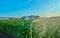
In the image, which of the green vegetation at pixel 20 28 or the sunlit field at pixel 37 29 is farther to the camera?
the green vegetation at pixel 20 28

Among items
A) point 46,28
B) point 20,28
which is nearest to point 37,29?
point 46,28

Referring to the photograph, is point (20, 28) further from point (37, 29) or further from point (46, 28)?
point (46, 28)

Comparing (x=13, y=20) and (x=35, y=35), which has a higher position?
(x=13, y=20)

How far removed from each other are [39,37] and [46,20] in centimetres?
72

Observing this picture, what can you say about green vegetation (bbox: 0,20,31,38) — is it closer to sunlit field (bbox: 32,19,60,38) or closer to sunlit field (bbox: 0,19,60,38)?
sunlit field (bbox: 0,19,60,38)

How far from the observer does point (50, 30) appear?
576 cm

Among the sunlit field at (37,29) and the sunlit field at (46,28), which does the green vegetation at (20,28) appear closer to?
the sunlit field at (37,29)

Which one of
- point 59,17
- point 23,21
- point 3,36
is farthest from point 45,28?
point 3,36

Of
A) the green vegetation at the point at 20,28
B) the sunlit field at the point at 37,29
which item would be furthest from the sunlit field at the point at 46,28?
the green vegetation at the point at 20,28

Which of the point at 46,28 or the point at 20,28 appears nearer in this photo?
the point at 46,28

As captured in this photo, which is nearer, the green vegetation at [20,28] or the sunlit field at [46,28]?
the sunlit field at [46,28]

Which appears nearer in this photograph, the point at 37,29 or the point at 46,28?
the point at 46,28

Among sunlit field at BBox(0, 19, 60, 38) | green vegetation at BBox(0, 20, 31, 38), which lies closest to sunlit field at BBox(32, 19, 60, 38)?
sunlit field at BBox(0, 19, 60, 38)

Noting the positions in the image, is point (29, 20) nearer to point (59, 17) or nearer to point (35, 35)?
point (35, 35)
